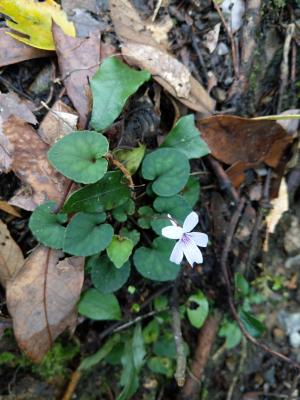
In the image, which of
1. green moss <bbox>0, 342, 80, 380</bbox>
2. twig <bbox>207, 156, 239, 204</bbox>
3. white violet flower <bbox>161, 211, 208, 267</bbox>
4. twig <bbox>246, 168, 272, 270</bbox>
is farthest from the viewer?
twig <bbox>246, 168, 272, 270</bbox>

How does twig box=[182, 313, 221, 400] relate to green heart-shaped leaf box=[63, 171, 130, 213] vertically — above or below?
below

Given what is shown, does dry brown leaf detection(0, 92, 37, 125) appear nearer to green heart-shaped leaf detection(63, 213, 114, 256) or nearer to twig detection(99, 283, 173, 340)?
green heart-shaped leaf detection(63, 213, 114, 256)

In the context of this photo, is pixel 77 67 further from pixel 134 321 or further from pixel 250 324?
pixel 250 324

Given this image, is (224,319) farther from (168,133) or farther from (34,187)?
(34,187)

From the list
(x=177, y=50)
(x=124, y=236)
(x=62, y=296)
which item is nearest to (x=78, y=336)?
(x=62, y=296)

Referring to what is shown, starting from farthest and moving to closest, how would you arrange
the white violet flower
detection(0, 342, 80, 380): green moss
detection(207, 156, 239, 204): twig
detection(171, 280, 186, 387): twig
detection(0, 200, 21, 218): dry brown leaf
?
1. detection(207, 156, 239, 204): twig
2. detection(0, 342, 80, 380): green moss
3. detection(171, 280, 186, 387): twig
4. detection(0, 200, 21, 218): dry brown leaf
5. the white violet flower

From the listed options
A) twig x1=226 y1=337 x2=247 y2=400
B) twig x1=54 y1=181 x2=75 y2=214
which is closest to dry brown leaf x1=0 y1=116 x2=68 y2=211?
twig x1=54 y1=181 x2=75 y2=214
